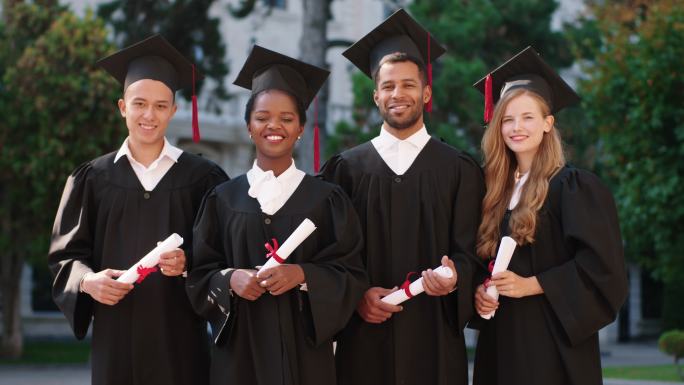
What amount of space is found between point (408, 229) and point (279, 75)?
1041 millimetres

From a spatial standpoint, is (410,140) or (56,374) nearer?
(410,140)

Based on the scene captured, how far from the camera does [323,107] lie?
49.1 feet

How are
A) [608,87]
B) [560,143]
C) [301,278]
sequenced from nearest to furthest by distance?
[301,278]
[560,143]
[608,87]

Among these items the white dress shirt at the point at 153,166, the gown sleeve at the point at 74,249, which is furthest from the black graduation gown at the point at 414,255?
the gown sleeve at the point at 74,249

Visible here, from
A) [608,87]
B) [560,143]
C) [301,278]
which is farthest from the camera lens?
[608,87]

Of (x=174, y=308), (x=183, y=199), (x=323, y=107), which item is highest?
(x=323, y=107)

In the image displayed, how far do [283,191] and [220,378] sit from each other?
97 cm

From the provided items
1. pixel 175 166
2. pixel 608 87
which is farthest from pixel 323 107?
pixel 175 166

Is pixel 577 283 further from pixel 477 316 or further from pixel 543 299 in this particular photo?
pixel 477 316

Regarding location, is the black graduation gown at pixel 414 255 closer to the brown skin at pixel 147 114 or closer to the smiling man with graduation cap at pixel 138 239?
the smiling man with graduation cap at pixel 138 239

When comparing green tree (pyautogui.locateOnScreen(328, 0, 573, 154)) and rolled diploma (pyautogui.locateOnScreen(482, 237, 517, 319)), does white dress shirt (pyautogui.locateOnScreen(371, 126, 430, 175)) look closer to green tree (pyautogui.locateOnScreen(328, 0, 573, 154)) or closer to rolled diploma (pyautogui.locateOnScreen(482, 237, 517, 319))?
rolled diploma (pyautogui.locateOnScreen(482, 237, 517, 319))

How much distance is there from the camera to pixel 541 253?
4.76m

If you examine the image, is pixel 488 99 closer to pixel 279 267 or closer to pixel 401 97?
pixel 401 97

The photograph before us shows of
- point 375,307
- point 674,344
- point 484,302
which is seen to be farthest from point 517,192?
point 674,344
